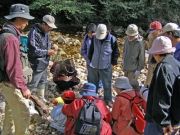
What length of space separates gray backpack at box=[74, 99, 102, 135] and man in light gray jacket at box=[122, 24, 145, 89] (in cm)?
192

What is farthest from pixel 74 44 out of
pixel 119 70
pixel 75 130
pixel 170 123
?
pixel 170 123

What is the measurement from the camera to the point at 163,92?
2.57 meters

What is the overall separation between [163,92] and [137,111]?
1.17 meters

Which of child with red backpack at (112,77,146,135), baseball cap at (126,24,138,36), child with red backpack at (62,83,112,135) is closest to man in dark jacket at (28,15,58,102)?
child with red backpack at (62,83,112,135)

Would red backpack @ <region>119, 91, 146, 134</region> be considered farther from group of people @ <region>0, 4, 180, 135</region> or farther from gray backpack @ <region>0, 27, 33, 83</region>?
gray backpack @ <region>0, 27, 33, 83</region>

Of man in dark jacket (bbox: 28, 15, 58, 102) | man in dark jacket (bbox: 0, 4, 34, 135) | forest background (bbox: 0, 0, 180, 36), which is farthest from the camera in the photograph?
forest background (bbox: 0, 0, 180, 36)

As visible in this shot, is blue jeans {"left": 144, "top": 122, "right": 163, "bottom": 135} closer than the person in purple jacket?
Yes

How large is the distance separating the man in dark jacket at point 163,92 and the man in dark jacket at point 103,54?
7.21ft

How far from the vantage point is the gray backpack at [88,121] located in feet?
11.9

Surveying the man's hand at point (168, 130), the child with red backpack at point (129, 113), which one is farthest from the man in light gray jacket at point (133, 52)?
the man's hand at point (168, 130)

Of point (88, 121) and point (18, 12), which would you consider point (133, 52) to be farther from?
point (18, 12)

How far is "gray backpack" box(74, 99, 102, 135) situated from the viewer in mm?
3639

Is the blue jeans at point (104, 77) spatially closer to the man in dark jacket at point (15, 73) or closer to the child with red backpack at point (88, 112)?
the child with red backpack at point (88, 112)

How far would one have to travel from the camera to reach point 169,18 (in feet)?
40.9
